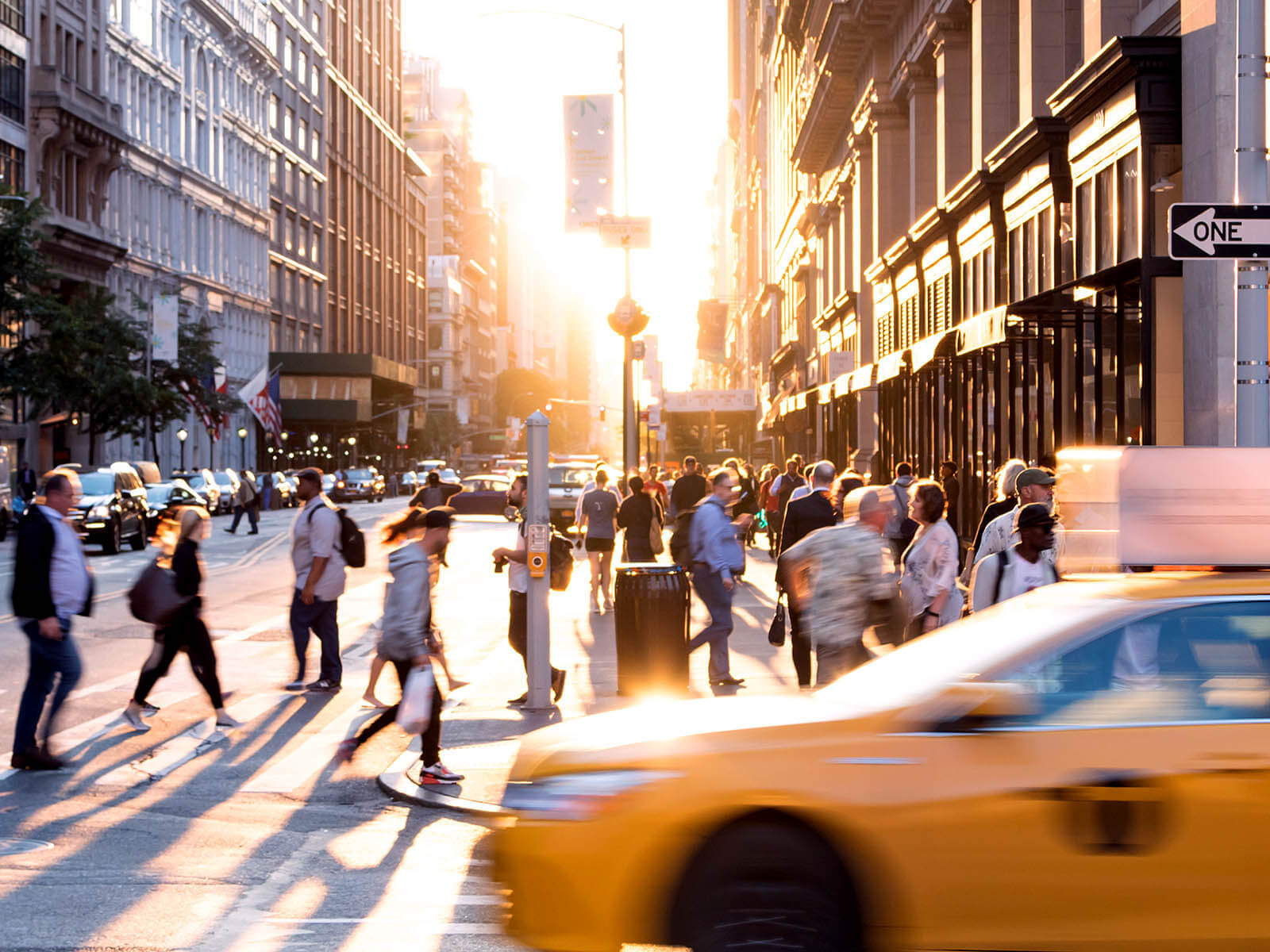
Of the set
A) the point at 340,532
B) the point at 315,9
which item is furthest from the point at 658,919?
the point at 315,9

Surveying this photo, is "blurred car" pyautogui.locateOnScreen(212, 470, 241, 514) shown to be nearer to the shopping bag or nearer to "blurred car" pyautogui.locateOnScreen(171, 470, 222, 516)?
"blurred car" pyautogui.locateOnScreen(171, 470, 222, 516)

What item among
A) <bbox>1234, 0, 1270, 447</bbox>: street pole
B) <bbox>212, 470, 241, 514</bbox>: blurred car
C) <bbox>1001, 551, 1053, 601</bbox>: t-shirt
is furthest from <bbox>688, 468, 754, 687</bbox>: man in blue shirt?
<bbox>212, 470, 241, 514</bbox>: blurred car

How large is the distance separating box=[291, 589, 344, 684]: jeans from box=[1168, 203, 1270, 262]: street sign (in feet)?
26.6

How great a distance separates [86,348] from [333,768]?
47203mm

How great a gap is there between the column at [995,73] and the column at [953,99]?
3022 mm

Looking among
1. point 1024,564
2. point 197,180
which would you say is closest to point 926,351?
point 1024,564

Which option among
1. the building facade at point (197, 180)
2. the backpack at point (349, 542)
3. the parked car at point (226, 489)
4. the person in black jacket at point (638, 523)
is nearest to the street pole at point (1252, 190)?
the backpack at point (349, 542)

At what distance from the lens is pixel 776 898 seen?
5695 millimetres

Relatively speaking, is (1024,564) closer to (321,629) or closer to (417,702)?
(417,702)

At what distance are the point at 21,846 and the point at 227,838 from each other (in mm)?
1023

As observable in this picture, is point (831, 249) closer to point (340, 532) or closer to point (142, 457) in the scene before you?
point (142, 457)

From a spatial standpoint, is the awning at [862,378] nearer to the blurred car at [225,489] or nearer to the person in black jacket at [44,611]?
the person in black jacket at [44,611]

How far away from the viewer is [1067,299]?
72.9ft

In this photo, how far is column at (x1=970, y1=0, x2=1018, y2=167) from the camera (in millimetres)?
29328
